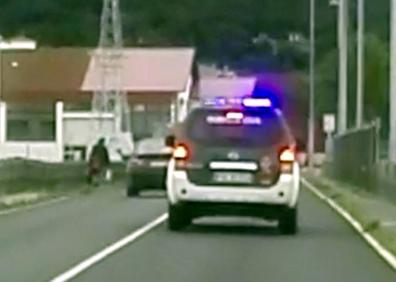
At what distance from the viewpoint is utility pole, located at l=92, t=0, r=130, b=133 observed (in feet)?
305

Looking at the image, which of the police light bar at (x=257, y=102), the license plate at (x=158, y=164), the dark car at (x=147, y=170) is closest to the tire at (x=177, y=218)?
the police light bar at (x=257, y=102)

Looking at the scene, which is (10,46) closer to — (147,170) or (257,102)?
(147,170)

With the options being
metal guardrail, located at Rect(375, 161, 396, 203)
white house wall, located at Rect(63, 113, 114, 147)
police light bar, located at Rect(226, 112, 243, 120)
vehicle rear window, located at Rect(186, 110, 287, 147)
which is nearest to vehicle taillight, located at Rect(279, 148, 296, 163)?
vehicle rear window, located at Rect(186, 110, 287, 147)

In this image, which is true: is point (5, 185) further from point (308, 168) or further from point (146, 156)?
point (308, 168)

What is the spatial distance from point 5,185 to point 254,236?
61.7ft

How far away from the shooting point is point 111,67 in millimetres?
95312

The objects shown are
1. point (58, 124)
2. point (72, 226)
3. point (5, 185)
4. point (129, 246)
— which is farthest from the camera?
point (58, 124)

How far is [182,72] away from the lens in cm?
10875

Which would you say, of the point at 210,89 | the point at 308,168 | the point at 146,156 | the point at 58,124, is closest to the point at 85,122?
the point at 58,124

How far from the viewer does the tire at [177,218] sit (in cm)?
2527

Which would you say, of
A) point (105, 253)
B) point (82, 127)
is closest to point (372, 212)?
point (105, 253)

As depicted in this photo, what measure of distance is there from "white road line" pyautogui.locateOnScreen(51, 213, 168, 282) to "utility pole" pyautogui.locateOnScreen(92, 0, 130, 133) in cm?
6178

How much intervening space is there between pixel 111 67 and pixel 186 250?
74.2m

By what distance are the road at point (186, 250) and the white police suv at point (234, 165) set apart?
1.66 feet
